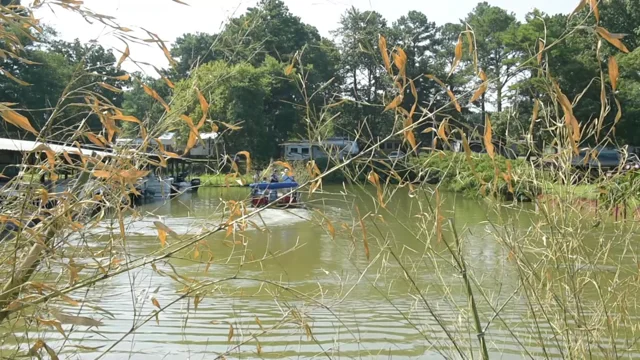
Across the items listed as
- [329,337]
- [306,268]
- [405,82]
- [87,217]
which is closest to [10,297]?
[87,217]

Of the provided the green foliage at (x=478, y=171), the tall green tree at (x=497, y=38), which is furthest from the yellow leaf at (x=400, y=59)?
the tall green tree at (x=497, y=38)

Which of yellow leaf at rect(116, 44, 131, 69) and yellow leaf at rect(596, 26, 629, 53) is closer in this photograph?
yellow leaf at rect(596, 26, 629, 53)

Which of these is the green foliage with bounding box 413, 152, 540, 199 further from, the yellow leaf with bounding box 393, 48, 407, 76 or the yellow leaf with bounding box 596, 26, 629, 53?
the yellow leaf with bounding box 596, 26, 629, 53

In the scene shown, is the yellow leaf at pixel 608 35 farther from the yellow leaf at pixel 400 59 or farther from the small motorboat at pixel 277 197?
the small motorboat at pixel 277 197

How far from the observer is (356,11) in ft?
6.34

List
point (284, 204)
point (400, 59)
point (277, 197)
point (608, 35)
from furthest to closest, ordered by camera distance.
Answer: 1. point (277, 197)
2. point (284, 204)
3. point (400, 59)
4. point (608, 35)

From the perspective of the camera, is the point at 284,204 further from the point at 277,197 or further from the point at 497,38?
the point at 497,38

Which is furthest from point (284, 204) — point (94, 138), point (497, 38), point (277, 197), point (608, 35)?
point (497, 38)

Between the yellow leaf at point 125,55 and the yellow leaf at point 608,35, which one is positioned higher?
the yellow leaf at point 608,35

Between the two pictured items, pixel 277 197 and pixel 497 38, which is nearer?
pixel 277 197

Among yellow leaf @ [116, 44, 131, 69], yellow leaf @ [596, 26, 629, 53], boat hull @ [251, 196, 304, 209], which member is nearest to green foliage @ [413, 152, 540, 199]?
boat hull @ [251, 196, 304, 209]

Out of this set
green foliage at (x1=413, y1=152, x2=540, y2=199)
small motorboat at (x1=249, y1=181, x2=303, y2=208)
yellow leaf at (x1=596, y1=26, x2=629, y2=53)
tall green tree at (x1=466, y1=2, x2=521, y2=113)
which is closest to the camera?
yellow leaf at (x1=596, y1=26, x2=629, y2=53)

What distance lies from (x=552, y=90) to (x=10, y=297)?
1370 mm

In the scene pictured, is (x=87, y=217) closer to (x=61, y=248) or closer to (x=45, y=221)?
(x=61, y=248)
